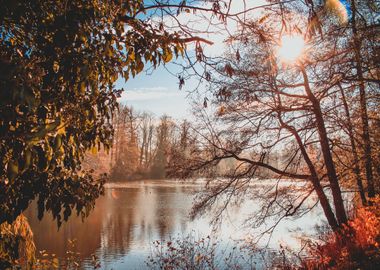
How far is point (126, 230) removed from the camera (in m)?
15.3

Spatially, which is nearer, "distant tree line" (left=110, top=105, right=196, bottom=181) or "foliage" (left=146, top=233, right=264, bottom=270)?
"foliage" (left=146, top=233, right=264, bottom=270)

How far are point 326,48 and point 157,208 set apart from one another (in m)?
16.6

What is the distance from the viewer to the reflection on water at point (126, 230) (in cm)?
1186

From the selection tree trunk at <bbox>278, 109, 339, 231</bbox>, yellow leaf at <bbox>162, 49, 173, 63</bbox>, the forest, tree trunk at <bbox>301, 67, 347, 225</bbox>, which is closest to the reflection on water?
the forest

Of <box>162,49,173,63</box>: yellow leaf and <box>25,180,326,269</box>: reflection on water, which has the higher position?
<box>162,49,173,63</box>: yellow leaf

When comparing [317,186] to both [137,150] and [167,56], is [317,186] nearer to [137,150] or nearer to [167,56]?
[167,56]

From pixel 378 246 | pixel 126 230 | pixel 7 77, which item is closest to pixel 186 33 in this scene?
pixel 7 77

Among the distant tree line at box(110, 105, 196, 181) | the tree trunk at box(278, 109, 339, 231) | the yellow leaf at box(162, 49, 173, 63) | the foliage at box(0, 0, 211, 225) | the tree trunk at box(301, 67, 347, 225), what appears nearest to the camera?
the foliage at box(0, 0, 211, 225)

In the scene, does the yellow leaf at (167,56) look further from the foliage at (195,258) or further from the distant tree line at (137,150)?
the distant tree line at (137,150)

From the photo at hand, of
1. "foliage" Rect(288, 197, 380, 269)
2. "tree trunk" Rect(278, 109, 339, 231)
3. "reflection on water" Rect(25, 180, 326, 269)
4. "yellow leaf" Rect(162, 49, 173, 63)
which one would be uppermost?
"yellow leaf" Rect(162, 49, 173, 63)

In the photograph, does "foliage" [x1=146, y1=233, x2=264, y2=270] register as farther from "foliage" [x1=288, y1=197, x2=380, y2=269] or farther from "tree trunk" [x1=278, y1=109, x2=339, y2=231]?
"tree trunk" [x1=278, y1=109, x2=339, y2=231]

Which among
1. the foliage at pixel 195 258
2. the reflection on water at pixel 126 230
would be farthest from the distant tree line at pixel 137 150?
the foliage at pixel 195 258

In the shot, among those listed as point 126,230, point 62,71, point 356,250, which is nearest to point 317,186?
point 356,250

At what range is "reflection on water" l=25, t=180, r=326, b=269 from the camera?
11859 mm
